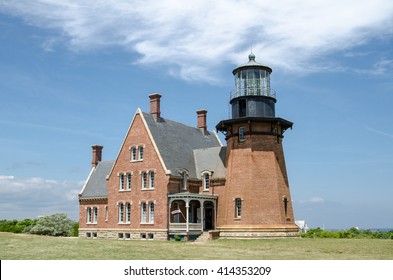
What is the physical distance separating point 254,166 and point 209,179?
5.00m

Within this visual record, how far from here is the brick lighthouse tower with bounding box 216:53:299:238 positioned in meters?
37.2

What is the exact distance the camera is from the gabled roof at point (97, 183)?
47750 millimetres

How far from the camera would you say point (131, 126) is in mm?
42469

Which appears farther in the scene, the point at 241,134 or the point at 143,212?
the point at 143,212

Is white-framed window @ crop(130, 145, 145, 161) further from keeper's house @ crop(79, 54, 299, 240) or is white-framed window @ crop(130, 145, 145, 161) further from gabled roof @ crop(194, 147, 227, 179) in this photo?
gabled roof @ crop(194, 147, 227, 179)

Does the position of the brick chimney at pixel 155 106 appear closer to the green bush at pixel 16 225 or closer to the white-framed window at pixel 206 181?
the white-framed window at pixel 206 181

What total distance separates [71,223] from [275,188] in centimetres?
2625

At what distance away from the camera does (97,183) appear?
49.4 meters

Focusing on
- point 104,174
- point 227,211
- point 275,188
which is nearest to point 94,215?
point 104,174

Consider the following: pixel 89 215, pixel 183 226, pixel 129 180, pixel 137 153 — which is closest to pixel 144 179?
pixel 129 180

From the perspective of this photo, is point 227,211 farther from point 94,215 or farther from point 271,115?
point 94,215

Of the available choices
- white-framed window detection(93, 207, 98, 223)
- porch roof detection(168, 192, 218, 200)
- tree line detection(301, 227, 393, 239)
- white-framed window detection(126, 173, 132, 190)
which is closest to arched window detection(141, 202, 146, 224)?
white-framed window detection(126, 173, 132, 190)

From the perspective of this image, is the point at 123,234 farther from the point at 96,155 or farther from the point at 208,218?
the point at 96,155

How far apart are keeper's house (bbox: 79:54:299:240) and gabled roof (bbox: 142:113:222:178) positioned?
4.7 inches
